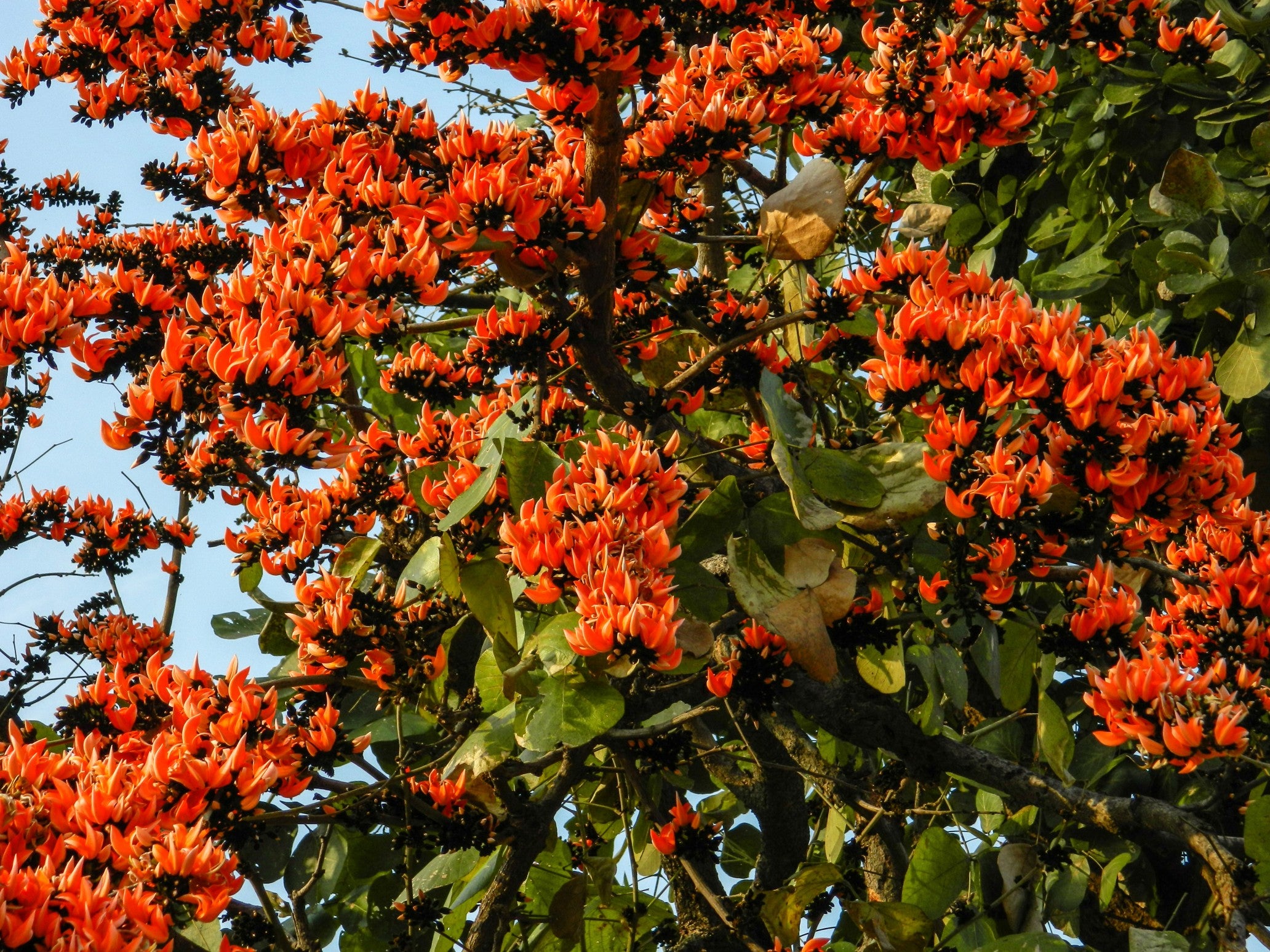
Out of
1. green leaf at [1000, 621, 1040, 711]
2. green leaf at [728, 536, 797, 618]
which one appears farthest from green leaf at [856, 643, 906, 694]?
green leaf at [728, 536, 797, 618]

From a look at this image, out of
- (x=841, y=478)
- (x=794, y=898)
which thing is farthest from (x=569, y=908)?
(x=841, y=478)

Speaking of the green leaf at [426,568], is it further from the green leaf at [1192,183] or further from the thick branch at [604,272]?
the green leaf at [1192,183]

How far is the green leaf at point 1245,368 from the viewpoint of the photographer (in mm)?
3006

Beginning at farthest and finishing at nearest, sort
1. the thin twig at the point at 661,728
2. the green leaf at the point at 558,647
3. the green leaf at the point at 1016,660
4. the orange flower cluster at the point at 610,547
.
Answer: the green leaf at the point at 1016,660 < the thin twig at the point at 661,728 < the green leaf at the point at 558,647 < the orange flower cluster at the point at 610,547

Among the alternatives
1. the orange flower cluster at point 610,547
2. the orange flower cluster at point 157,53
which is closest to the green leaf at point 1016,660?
the orange flower cluster at point 610,547

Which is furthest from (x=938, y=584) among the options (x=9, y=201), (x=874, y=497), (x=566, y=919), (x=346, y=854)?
(x=9, y=201)

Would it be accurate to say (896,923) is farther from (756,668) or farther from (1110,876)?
(756,668)

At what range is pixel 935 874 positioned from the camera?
2785mm

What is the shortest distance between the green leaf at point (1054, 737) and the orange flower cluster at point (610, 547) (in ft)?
3.50

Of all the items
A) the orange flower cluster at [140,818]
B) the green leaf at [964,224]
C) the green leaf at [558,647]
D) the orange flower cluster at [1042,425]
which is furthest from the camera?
the green leaf at [964,224]

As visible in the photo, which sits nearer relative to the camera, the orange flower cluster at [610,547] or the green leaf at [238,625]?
the orange flower cluster at [610,547]

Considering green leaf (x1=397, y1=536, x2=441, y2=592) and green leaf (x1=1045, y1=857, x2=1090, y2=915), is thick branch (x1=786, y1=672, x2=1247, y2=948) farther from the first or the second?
green leaf (x1=397, y1=536, x2=441, y2=592)

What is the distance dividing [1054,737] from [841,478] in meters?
0.87

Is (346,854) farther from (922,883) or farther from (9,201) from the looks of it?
(9,201)
